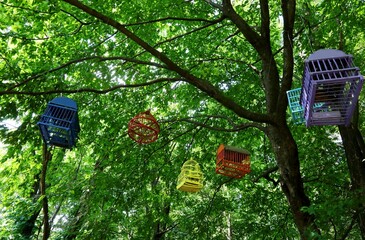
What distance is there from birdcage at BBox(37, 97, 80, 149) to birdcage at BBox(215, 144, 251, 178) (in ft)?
6.08

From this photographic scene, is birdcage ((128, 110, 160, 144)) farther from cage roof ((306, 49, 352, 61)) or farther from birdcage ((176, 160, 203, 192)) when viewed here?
cage roof ((306, 49, 352, 61))

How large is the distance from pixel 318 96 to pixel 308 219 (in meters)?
1.32

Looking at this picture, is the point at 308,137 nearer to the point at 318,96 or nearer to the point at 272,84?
the point at 272,84

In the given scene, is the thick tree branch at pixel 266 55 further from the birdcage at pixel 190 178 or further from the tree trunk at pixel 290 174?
the birdcage at pixel 190 178

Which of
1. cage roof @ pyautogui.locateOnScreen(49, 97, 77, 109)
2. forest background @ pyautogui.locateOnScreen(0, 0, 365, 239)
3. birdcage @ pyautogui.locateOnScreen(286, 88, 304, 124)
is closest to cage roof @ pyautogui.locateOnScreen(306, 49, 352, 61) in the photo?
forest background @ pyautogui.locateOnScreen(0, 0, 365, 239)

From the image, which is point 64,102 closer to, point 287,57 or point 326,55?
point 287,57

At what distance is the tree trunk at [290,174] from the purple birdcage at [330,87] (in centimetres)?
66

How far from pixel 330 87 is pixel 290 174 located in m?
1.14

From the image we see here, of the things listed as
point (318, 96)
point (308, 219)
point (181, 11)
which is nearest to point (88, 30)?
point (181, 11)

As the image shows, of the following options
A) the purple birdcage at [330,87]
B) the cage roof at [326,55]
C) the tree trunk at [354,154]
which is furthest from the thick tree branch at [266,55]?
the tree trunk at [354,154]

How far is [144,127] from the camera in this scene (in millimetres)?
3869

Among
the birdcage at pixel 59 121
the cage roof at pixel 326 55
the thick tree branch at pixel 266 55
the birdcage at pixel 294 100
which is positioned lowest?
the birdcage at pixel 59 121

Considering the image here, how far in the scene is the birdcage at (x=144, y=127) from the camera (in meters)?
3.80

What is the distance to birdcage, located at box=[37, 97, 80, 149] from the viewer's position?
3677mm
